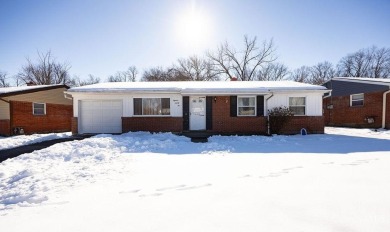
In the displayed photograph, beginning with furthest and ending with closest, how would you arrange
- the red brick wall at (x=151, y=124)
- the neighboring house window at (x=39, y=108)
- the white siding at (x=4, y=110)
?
the neighboring house window at (x=39, y=108) < the white siding at (x=4, y=110) < the red brick wall at (x=151, y=124)

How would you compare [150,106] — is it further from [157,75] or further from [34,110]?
[157,75]

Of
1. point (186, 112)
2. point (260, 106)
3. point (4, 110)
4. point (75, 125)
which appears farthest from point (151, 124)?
point (4, 110)

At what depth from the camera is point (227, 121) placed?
1409cm

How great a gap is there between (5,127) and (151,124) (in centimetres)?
970

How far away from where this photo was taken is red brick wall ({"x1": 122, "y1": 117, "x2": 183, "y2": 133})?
13.9m

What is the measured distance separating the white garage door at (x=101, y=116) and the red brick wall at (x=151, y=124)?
638mm

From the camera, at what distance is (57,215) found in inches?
123

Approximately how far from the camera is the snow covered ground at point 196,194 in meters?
2.82

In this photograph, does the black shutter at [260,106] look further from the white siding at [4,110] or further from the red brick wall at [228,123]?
the white siding at [4,110]

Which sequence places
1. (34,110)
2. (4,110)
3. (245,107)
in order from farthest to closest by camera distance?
(34,110) < (4,110) < (245,107)

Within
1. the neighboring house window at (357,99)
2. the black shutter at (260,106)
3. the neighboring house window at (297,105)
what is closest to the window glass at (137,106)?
the black shutter at (260,106)

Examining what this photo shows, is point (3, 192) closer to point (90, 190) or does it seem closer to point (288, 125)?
point (90, 190)

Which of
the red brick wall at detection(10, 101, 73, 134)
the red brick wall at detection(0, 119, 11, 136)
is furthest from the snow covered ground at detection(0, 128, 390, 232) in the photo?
the red brick wall at detection(10, 101, 73, 134)

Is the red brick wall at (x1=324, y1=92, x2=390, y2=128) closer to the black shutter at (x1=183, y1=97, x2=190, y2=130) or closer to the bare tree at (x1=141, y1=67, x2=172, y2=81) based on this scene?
the black shutter at (x1=183, y1=97, x2=190, y2=130)
